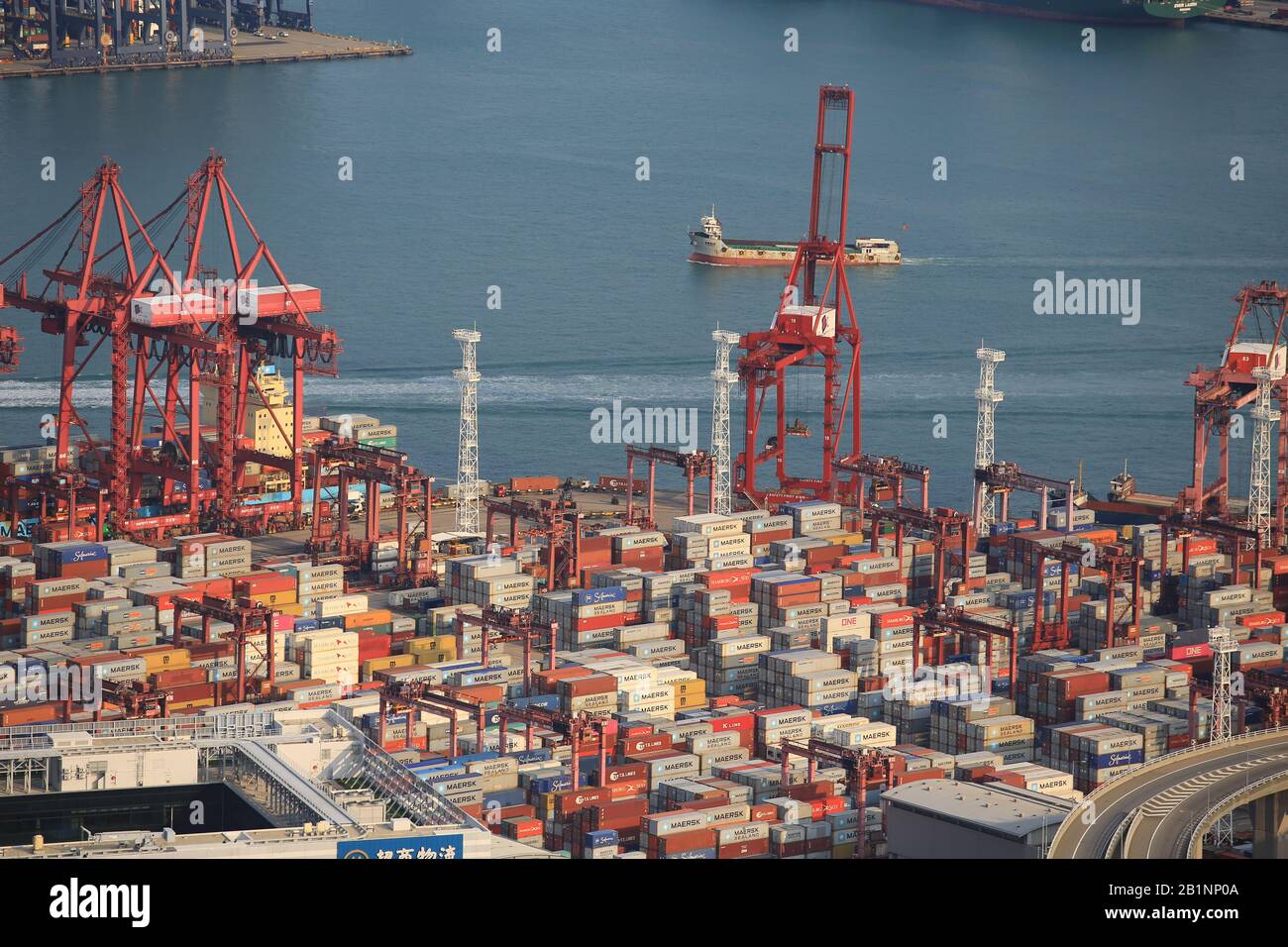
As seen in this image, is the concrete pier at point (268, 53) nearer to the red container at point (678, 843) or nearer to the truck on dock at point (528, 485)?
the truck on dock at point (528, 485)

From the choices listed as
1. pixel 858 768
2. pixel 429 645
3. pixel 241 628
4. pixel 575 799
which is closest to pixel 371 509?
pixel 429 645

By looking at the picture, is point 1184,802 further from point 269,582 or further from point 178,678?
point 269,582

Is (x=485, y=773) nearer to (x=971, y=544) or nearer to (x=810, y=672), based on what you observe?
(x=810, y=672)

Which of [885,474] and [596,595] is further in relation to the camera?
[885,474]

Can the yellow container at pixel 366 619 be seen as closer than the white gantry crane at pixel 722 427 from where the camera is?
Yes

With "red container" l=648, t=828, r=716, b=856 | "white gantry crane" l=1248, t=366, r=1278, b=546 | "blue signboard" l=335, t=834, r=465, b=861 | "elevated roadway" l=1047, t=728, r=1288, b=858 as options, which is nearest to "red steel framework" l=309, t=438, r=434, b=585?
"white gantry crane" l=1248, t=366, r=1278, b=546

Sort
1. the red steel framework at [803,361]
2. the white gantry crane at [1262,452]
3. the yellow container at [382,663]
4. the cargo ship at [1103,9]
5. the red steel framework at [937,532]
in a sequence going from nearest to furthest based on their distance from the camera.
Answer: the yellow container at [382,663], the red steel framework at [937,532], the white gantry crane at [1262,452], the red steel framework at [803,361], the cargo ship at [1103,9]

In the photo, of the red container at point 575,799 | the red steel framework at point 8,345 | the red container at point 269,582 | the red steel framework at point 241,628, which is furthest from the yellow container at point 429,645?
the red steel framework at point 8,345

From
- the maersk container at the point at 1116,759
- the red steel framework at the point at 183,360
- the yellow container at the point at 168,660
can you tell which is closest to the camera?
the maersk container at the point at 1116,759
